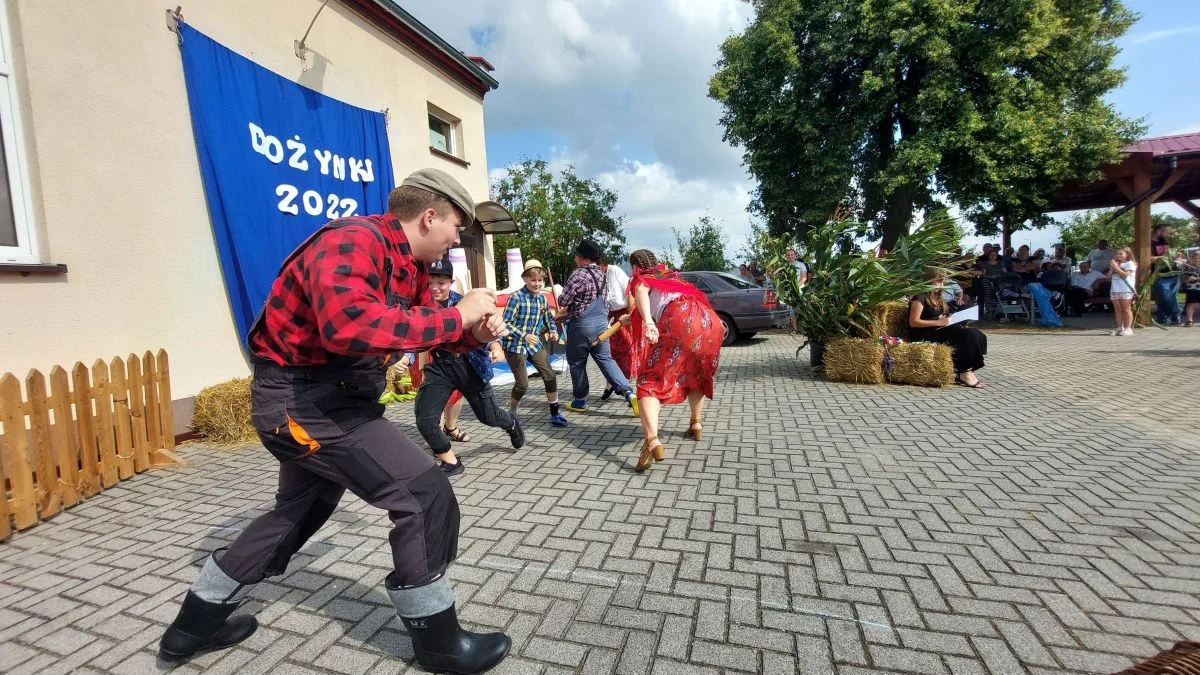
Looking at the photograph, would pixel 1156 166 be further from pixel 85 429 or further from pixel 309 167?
pixel 85 429

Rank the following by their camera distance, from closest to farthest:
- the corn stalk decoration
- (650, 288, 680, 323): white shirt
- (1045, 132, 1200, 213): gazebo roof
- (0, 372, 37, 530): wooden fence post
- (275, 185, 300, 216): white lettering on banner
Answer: (0, 372, 37, 530): wooden fence post
(650, 288, 680, 323): white shirt
(275, 185, 300, 216): white lettering on banner
the corn stalk decoration
(1045, 132, 1200, 213): gazebo roof

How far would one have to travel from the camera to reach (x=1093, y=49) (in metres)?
15.2

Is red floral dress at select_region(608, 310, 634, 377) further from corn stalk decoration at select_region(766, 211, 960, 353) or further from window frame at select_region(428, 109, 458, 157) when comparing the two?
window frame at select_region(428, 109, 458, 157)

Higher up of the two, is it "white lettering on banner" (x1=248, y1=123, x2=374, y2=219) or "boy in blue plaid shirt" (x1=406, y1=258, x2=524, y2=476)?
"white lettering on banner" (x1=248, y1=123, x2=374, y2=219)

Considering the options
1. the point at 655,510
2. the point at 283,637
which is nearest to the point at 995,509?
the point at 655,510

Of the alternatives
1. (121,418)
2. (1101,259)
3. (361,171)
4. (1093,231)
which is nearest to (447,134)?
(361,171)

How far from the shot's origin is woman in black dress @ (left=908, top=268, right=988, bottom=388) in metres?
6.80

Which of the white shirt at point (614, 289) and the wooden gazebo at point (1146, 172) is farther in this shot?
the wooden gazebo at point (1146, 172)

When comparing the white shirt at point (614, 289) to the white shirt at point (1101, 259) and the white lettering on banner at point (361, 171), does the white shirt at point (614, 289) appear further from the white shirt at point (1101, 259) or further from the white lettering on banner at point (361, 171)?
the white shirt at point (1101, 259)

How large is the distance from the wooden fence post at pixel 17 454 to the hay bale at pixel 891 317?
26.9 feet

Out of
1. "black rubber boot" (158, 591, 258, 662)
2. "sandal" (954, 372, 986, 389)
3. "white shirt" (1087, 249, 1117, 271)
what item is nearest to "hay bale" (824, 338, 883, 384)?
"sandal" (954, 372, 986, 389)

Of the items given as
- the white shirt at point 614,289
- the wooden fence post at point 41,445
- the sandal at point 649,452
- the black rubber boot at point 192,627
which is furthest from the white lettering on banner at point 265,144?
the black rubber boot at point 192,627

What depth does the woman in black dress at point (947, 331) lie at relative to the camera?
6801 mm

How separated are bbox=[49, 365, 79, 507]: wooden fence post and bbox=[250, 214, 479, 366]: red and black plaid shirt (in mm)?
2950
